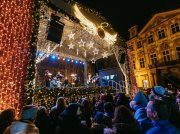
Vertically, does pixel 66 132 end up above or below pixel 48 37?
below

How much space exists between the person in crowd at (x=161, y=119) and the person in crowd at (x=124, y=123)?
0.59 meters

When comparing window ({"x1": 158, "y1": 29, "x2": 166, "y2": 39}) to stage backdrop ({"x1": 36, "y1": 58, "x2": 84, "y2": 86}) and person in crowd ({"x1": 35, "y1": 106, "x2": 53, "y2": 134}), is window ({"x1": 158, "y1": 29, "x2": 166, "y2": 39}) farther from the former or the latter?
person in crowd ({"x1": 35, "y1": 106, "x2": 53, "y2": 134})

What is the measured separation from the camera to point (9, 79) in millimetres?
5645

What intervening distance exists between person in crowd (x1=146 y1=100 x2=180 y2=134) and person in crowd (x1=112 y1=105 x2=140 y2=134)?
0.59 metres

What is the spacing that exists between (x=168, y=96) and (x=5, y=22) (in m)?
5.95

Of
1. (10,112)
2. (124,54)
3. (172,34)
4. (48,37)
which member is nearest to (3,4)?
(48,37)

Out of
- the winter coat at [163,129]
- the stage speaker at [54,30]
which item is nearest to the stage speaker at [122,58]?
the stage speaker at [54,30]

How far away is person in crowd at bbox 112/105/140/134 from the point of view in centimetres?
270

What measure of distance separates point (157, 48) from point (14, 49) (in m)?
26.4

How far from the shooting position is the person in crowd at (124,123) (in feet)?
8.87

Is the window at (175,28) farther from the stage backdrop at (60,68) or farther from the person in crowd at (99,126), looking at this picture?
the person in crowd at (99,126)

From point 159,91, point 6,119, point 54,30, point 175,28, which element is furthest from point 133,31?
point 6,119

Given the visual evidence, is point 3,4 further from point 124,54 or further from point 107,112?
point 124,54

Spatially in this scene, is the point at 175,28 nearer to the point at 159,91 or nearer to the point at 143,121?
the point at 159,91
